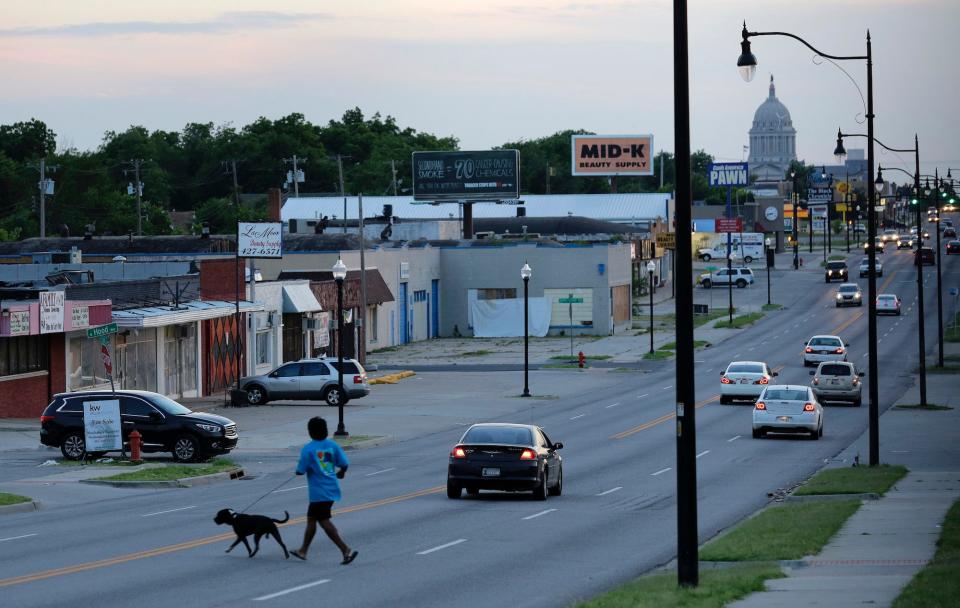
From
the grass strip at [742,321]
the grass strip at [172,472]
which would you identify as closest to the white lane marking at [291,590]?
the grass strip at [172,472]

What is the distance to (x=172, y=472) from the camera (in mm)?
31500

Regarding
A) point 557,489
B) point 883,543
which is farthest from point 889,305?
point 883,543

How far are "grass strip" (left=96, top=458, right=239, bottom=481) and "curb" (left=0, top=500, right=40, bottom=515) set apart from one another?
4419 mm

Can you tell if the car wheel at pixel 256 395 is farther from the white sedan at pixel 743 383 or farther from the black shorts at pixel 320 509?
the black shorts at pixel 320 509

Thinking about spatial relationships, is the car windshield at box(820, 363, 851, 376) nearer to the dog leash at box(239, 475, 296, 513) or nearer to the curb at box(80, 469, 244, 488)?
the dog leash at box(239, 475, 296, 513)

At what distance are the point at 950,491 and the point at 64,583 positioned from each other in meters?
16.3

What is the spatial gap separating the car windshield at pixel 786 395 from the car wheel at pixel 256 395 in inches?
744

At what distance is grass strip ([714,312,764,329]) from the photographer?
300 feet

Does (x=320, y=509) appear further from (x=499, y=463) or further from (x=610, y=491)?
(x=610, y=491)

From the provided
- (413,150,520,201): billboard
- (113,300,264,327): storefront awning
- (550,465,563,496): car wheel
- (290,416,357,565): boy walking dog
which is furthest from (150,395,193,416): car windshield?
(413,150,520,201): billboard

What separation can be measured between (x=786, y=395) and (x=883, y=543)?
71.0 feet

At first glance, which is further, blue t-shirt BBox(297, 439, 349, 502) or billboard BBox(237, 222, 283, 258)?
billboard BBox(237, 222, 283, 258)

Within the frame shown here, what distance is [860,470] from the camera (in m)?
30.7

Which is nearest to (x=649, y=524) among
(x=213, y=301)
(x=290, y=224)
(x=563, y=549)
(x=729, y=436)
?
(x=563, y=549)
